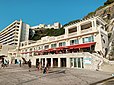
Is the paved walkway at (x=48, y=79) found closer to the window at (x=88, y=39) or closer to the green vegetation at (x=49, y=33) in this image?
the window at (x=88, y=39)

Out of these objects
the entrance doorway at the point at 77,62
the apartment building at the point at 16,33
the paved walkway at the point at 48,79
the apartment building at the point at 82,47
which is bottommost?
the paved walkway at the point at 48,79

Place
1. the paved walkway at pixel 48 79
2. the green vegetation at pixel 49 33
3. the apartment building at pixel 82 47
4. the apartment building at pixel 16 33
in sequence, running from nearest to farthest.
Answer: the paved walkway at pixel 48 79 < the apartment building at pixel 82 47 < the green vegetation at pixel 49 33 < the apartment building at pixel 16 33

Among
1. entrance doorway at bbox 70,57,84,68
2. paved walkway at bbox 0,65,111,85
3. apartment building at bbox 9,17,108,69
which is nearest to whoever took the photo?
paved walkway at bbox 0,65,111,85

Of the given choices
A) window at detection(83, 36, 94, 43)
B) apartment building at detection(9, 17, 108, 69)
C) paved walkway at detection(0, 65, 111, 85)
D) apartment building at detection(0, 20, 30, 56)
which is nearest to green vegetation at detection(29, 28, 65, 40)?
apartment building at detection(0, 20, 30, 56)

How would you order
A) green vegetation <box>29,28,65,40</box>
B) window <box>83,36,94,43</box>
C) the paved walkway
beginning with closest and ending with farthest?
the paved walkway → window <box>83,36,94,43</box> → green vegetation <box>29,28,65,40</box>

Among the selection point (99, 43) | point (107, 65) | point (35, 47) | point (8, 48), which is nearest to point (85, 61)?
point (107, 65)

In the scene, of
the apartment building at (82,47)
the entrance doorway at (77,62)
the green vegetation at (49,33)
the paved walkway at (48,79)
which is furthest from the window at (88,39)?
the green vegetation at (49,33)

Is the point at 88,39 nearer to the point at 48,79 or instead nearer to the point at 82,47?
the point at 82,47

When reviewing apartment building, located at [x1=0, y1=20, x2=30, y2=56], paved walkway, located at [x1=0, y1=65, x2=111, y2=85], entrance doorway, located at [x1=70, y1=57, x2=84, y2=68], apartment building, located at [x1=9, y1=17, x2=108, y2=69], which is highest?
apartment building, located at [x1=0, y1=20, x2=30, y2=56]

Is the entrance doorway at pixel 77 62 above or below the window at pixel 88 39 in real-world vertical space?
below

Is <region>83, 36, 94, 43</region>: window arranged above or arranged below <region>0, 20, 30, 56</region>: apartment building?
below

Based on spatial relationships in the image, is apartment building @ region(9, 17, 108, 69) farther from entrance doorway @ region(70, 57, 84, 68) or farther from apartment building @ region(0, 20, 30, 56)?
apartment building @ region(0, 20, 30, 56)

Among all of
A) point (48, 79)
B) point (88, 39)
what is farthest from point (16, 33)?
point (48, 79)

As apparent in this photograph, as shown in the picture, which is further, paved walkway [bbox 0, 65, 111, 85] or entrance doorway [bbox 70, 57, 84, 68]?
entrance doorway [bbox 70, 57, 84, 68]
